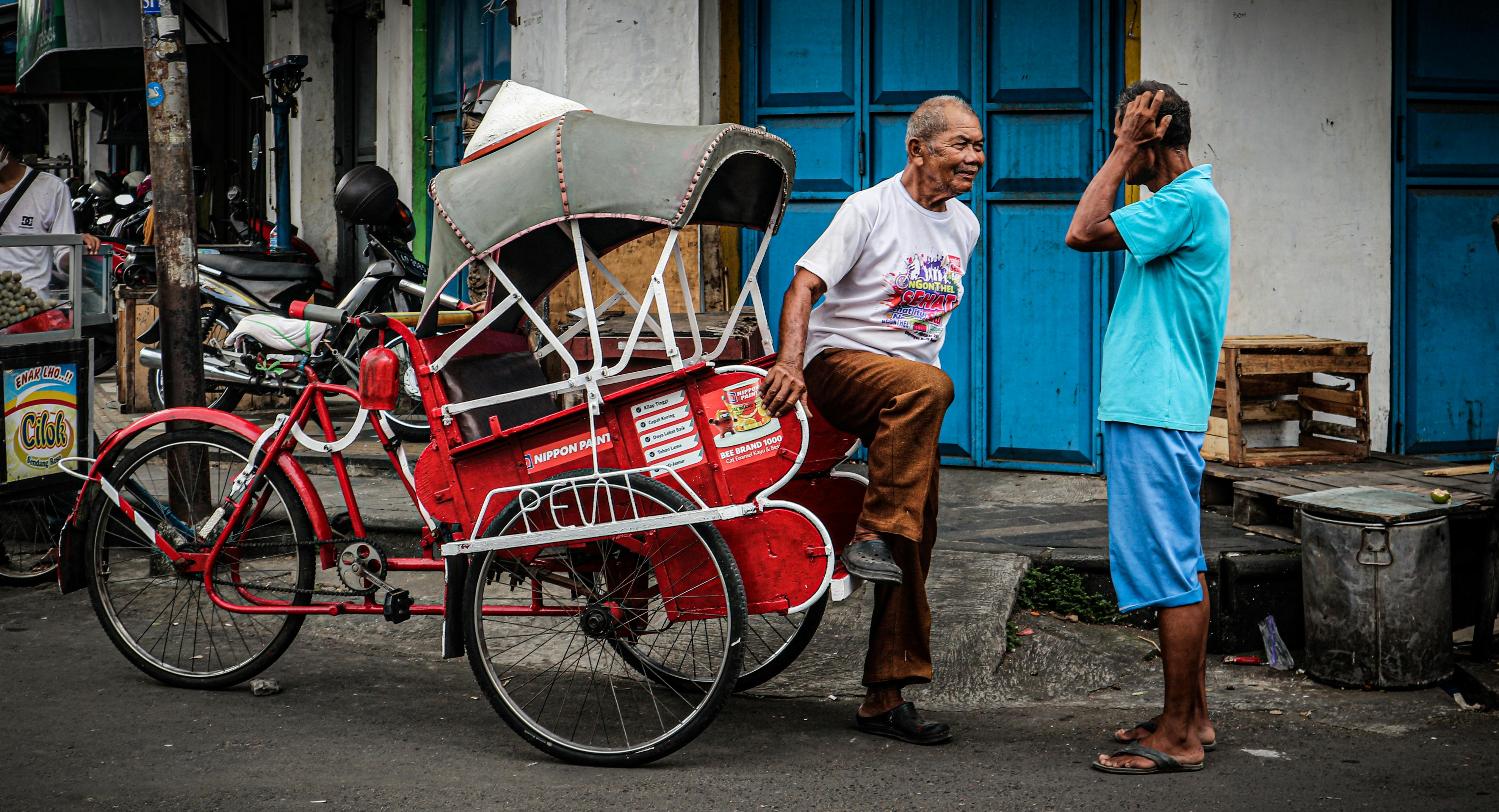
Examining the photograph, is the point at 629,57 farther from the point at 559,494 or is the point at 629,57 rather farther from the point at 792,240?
the point at 559,494

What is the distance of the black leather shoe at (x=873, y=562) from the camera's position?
3.56 metres

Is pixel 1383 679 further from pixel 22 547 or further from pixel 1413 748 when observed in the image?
pixel 22 547

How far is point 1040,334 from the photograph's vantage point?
6.80 meters

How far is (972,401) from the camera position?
22.8ft

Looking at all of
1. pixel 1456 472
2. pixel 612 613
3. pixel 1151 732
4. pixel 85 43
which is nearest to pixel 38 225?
pixel 612 613

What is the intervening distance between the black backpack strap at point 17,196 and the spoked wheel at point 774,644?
3.97 metres

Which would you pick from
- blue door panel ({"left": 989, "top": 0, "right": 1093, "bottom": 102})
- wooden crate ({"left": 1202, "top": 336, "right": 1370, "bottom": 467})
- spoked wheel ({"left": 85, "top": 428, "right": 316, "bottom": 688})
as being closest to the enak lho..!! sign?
spoked wheel ({"left": 85, "top": 428, "right": 316, "bottom": 688})

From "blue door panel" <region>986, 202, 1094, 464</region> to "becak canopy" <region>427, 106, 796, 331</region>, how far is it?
10.2 feet

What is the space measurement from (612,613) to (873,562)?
795 mm

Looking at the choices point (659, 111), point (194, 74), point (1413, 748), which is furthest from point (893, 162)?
point (194, 74)

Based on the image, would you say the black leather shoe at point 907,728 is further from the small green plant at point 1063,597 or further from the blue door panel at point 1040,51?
the blue door panel at point 1040,51

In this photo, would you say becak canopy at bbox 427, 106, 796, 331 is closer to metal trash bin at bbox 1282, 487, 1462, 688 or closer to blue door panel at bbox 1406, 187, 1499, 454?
metal trash bin at bbox 1282, 487, 1462, 688

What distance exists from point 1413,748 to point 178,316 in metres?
4.99

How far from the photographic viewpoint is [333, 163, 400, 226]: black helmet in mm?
7695
